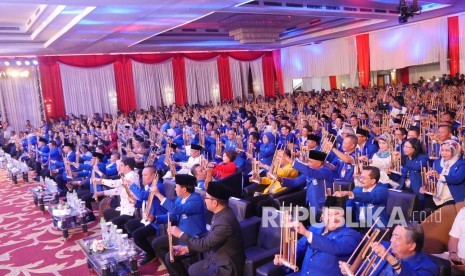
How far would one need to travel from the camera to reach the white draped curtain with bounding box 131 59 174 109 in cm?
1816

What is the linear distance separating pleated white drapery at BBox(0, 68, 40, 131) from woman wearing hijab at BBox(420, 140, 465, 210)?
15.0 m

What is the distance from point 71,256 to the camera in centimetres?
478

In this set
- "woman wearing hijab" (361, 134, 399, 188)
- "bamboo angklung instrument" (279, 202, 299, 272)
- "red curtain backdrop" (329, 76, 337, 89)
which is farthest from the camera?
"red curtain backdrop" (329, 76, 337, 89)

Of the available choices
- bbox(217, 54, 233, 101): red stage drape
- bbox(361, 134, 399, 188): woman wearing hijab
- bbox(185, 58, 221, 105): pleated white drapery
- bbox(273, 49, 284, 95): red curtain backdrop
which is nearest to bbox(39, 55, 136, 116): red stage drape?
bbox(185, 58, 221, 105): pleated white drapery

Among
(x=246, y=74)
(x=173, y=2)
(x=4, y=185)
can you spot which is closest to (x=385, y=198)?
(x=173, y=2)

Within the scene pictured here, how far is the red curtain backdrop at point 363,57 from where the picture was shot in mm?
17234

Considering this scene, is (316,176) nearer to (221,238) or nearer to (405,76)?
(221,238)

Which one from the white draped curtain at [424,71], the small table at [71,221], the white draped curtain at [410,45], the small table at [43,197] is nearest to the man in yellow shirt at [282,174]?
the small table at [71,221]

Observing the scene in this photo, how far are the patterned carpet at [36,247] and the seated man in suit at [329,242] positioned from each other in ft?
6.24

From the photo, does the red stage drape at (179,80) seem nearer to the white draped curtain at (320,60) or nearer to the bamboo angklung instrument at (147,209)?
the white draped curtain at (320,60)

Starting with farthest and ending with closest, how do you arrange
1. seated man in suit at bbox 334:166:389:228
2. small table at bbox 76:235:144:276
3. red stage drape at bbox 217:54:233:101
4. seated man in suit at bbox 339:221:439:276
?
red stage drape at bbox 217:54:233:101 < small table at bbox 76:235:144:276 < seated man in suit at bbox 334:166:389:228 < seated man in suit at bbox 339:221:439:276

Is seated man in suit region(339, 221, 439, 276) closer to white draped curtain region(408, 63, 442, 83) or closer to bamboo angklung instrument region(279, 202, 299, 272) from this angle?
bamboo angklung instrument region(279, 202, 299, 272)

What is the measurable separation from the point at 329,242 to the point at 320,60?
696 inches

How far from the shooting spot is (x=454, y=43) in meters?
14.4
